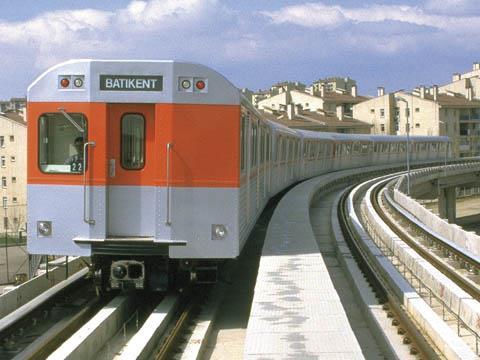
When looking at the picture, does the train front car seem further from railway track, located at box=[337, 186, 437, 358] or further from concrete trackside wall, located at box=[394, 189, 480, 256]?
concrete trackside wall, located at box=[394, 189, 480, 256]

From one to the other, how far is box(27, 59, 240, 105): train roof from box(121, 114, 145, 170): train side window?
0.30 meters

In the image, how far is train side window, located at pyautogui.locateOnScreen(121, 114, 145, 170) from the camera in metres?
10.4

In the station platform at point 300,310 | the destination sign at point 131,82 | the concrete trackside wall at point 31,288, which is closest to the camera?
the station platform at point 300,310

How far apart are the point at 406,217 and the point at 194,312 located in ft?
53.6

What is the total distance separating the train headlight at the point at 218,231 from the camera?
33.9ft

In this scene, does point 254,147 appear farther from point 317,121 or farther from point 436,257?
point 317,121

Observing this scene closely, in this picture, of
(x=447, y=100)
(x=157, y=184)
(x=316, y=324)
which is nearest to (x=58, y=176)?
(x=157, y=184)

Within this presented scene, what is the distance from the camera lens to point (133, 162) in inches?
411

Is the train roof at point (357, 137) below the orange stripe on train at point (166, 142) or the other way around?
the other way around

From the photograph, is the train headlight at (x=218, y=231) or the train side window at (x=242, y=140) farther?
the train side window at (x=242, y=140)

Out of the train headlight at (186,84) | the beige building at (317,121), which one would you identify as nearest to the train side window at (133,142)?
the train headlight at (186,84)

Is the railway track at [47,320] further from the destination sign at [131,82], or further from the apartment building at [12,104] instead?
the apartment building at [12,104]

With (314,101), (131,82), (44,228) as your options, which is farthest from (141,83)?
(314,101)

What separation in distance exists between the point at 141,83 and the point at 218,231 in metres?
2.17
